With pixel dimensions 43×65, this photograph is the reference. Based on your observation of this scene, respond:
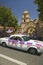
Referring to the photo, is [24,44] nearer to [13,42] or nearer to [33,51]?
[33,51]

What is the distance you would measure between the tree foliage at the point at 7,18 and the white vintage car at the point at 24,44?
37.6 m

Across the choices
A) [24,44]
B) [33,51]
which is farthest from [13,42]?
[33,51]

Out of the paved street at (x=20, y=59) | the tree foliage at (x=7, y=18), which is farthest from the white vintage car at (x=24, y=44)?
the tree foliage at (x=7, y=18)

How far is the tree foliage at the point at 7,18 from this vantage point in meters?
54.7

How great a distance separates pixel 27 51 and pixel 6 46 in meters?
3.20

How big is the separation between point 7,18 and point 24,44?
41.1 metres

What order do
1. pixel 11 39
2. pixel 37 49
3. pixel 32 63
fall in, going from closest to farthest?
pixel 32 63 < pixel 37 49 < pixel 11 39

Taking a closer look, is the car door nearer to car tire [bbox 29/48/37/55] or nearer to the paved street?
car tire [bbox 29/48/37/55]

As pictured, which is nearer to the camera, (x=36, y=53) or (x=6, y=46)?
(x=36, y=53)

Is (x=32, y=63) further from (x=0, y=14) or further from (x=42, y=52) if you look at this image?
(x=0, y=14)

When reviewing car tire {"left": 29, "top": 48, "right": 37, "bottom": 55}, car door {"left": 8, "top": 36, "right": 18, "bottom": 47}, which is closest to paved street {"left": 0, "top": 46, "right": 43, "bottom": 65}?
car tire {"left": 29, "top": 48, "right": 37, "bottom": 55}

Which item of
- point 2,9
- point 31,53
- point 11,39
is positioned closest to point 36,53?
point 31,53

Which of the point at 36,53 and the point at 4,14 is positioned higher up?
the point at 4,14

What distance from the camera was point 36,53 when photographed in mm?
13906
